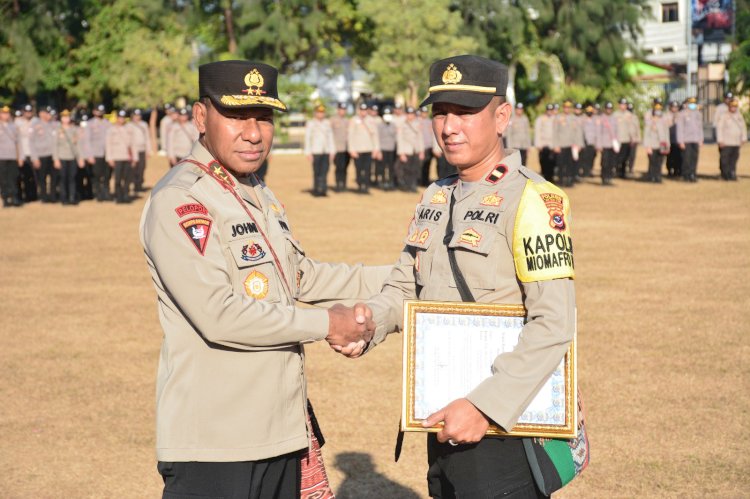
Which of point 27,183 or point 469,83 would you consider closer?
point 469,83

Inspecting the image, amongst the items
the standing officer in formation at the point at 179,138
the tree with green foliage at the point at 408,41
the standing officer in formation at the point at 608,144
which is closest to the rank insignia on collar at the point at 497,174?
the standing officer in formation at the point at 179,138

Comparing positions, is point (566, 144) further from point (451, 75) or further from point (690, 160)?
point (451, 75)

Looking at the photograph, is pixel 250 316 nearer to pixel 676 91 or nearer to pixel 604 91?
pixel 604 91

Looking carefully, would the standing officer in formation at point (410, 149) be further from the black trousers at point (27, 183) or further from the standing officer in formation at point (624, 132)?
the black trousers at point (27, 183)

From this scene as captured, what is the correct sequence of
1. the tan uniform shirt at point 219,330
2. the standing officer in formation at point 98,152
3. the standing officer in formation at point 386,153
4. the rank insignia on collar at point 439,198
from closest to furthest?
the tan uniform shirt at point 219,330 → the rank insignia on collar at point 439,198 → the standing officer in formation at point 98,152 → the standing officer in formation at point 386,153

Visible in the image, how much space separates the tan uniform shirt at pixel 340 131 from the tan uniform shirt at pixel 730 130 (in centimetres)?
878

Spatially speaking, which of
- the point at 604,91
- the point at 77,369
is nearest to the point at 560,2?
the point at 604,91

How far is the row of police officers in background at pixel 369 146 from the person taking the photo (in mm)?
23562

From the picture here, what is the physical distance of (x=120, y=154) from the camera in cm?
2209

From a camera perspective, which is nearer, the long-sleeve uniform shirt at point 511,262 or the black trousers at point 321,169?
the long-sleeve uniform shirt at point 511,262

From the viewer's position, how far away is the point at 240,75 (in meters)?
3.33

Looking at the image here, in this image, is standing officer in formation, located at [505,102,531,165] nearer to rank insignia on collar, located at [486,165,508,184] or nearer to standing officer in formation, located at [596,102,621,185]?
standing officer in formation, located at [596,102,621,185]

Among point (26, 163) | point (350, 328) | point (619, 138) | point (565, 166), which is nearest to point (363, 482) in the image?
point (350, 328)

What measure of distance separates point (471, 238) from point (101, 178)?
20644mm
